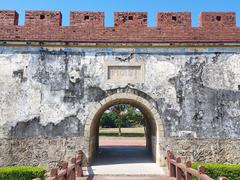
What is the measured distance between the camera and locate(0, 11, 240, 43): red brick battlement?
938 centimetres

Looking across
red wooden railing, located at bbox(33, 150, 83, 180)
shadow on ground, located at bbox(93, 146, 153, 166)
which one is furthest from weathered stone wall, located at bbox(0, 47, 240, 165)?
shadow on ground, located at bbox(93, 146, 153, 166)

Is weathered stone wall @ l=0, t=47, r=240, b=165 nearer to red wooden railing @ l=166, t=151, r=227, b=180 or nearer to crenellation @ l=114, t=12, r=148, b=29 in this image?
crenellation @ l=114, t=12, r=148, b=29

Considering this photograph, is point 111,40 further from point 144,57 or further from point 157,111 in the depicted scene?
point 157,111

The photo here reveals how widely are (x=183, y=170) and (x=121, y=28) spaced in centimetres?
505

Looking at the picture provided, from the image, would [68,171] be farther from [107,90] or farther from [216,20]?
[216,20]

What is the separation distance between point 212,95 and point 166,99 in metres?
1.48

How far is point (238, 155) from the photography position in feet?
29.1

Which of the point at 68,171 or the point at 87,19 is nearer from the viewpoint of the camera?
the point at 68,171

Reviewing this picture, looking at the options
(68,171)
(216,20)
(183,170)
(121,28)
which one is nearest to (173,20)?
(216,20)

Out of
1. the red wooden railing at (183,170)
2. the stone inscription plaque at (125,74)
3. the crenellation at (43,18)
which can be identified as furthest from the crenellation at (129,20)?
the red wooden railing at (183,170)

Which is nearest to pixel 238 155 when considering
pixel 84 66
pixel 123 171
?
pixel 123 171

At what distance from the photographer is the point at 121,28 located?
946 cm

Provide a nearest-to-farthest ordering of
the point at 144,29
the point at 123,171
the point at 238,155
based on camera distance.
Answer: the point at 123,171 < the point at 238,155 < the point at 144,29

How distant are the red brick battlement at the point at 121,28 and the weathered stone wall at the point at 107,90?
396 millimetres
